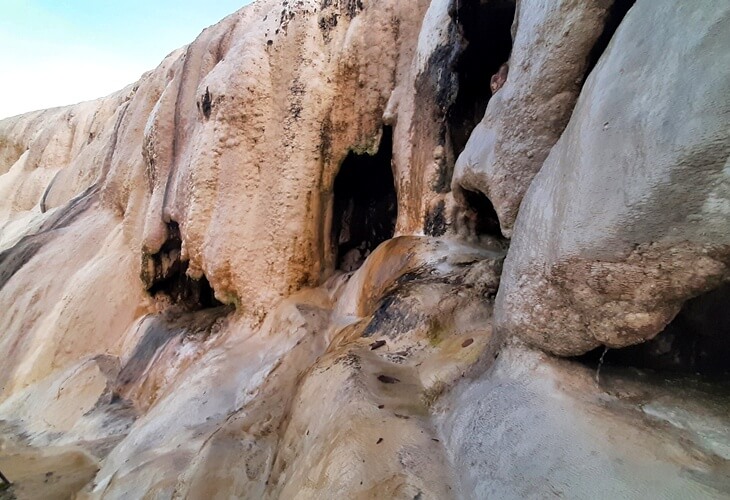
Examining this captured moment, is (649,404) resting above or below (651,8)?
below

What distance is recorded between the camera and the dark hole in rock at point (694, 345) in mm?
1325

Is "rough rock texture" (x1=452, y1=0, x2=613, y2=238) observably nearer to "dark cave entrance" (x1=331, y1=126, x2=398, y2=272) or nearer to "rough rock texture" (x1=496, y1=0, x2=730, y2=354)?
"rough rock texture" (x1=496, y1=0, x2=730, y2=354)

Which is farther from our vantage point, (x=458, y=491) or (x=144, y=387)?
(x=144, y=387)

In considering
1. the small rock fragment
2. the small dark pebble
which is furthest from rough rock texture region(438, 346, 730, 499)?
the small dark pebble

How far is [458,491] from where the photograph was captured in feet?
4.54

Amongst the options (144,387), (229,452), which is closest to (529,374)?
(229,452)

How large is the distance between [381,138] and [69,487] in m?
3.51

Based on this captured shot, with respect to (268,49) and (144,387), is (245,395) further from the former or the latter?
(268,49)

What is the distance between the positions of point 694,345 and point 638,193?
0.57m

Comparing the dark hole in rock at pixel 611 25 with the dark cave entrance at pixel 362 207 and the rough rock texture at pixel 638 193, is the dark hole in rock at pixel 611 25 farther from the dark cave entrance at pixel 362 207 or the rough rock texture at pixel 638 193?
the dark cave entrance at pixel 362 207

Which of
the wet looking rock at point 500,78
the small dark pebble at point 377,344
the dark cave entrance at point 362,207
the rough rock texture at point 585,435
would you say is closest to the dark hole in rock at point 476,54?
the wet looking rock at point 500,78

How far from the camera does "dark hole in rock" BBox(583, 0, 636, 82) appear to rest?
1.61m

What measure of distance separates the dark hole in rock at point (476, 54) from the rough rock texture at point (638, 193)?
77.9 inches

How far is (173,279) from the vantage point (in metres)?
5.29
